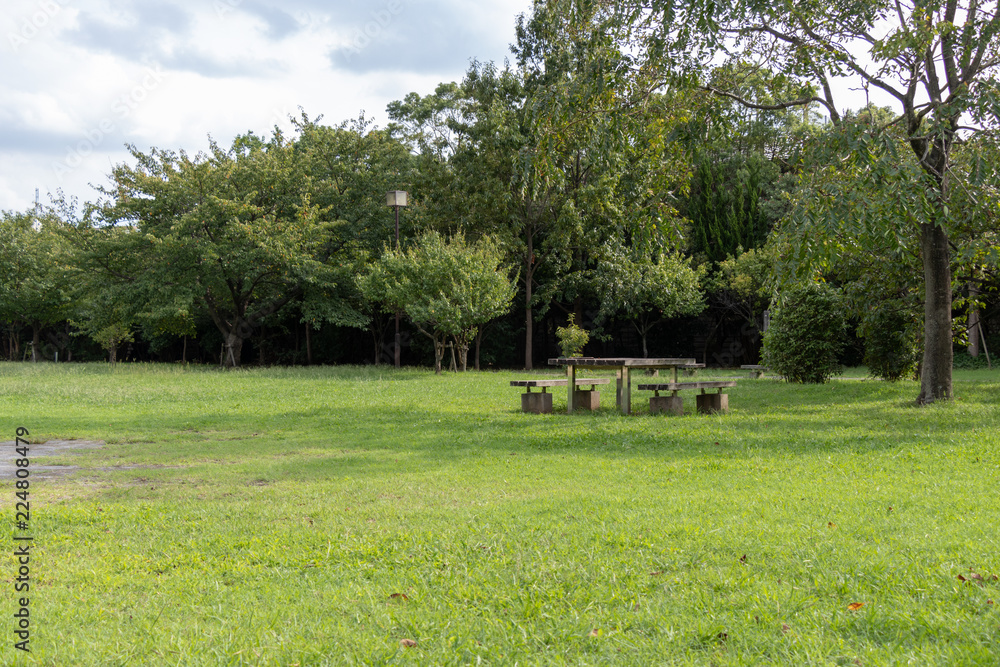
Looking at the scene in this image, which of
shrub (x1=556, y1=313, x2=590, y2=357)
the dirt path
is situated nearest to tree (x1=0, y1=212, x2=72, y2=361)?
shrub (x1=556, y1=313, x2=590, y2=357)

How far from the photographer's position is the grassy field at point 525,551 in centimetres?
322

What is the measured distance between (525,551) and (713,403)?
28.8 ft

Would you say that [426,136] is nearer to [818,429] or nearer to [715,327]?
[715,327]

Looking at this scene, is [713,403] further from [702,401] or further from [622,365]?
[622,365]

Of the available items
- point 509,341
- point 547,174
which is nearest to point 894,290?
point 547,174

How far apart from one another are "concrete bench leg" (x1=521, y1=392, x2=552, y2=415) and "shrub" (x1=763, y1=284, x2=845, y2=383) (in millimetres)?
7416

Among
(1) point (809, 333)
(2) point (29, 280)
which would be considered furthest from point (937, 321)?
(2) point (29, 280)

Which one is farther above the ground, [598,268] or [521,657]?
[598,268]

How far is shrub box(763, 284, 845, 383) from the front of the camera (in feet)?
57.2

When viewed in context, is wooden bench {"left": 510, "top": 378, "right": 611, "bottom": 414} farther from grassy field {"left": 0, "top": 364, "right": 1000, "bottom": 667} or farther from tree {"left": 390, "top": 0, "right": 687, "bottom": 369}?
tree {"left": 390, "top": 0, "right": 687, "bottom": 369}

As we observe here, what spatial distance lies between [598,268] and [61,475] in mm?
23201

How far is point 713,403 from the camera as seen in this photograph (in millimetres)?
12555

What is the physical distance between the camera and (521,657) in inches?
123

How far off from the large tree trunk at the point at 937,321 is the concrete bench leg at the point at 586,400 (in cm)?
540
